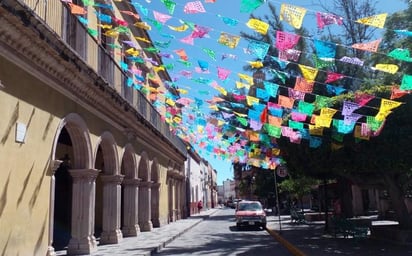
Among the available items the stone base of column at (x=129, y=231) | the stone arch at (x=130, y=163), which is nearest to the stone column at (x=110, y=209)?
the stone arch at (x=130, y=163)

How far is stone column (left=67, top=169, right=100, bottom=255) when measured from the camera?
12.6 meters

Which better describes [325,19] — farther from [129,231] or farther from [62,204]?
[62,204]

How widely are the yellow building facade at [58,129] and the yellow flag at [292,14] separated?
4750 millimetres

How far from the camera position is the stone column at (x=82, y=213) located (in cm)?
1264

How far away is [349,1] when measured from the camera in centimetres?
2298

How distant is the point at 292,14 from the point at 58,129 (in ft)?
20.0

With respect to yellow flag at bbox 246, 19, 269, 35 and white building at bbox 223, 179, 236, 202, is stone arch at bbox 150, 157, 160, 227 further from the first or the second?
white building at bbox 223, 179, 236, 202

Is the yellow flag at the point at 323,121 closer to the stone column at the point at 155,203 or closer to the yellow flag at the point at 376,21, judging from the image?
the yellow flag at the point at 376,21

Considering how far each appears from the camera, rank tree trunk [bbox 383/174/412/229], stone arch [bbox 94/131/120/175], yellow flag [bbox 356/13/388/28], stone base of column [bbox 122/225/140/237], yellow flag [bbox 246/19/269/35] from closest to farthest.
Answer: yellow flag [bbox 356/13/388/28] → yellow flag [bbox 246/19/269/35] → tree trunk [bbox 383/174/412/229] → stone arch [bbox 94/131/120/175] → stone base of column [bbox 122/225/140/237]

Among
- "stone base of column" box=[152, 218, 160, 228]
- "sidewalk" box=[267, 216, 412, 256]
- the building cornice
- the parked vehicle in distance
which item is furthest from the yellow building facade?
the parked vehicle in distance

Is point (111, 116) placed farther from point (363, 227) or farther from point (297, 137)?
point (363, 227)

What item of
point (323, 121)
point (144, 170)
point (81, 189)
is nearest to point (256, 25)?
point (323, 121)

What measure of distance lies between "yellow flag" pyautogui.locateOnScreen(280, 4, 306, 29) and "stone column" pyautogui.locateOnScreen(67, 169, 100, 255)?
7169 mm

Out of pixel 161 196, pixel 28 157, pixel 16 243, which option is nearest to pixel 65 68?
pixel 28 157
